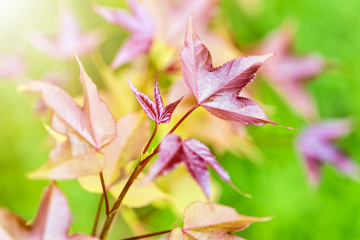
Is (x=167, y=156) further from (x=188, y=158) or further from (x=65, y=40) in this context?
(x=65, y=40)

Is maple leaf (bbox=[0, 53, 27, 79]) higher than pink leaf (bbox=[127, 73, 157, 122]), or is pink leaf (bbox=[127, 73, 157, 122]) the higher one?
pink leaf (bbox=[127, 73, 157, 122])

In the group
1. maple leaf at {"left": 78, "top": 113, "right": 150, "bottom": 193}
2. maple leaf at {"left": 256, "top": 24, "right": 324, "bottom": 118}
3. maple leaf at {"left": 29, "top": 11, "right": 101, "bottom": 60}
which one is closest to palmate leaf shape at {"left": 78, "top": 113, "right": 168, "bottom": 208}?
maple leaf at {"left": 78, "top": 113, "right": 150, "bottom": 193}

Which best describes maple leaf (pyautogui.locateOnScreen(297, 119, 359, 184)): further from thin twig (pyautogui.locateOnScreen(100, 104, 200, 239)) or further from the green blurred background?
thin twig (pyautogui.locateOnScreen(100, 104, 200, 239))

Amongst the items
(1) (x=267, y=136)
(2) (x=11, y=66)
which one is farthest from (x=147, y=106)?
(1) (x=267, y=136)

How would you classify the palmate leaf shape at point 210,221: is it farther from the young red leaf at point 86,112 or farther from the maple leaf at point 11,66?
the maple leaf at point 11,66

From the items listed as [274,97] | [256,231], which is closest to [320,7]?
[274,97]
